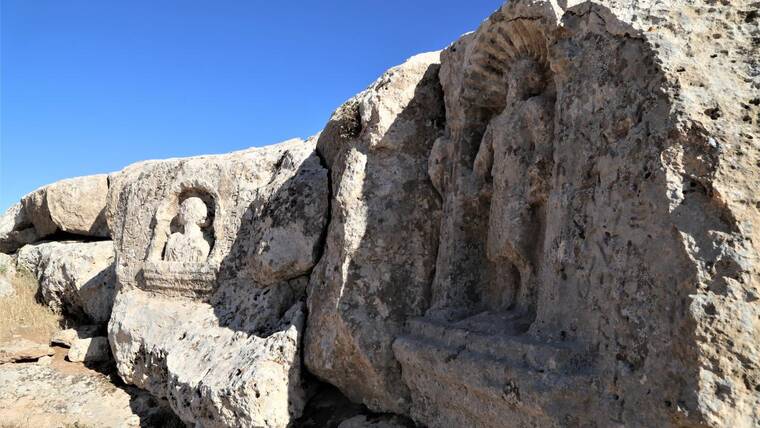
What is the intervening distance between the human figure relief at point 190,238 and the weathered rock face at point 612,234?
9.90ft

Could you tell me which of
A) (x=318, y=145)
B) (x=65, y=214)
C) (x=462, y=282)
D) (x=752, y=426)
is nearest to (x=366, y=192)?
(x=462, y=282)

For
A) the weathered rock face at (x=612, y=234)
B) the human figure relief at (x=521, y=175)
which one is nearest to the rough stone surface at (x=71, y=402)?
the weathered rock face at (x=612, y=234)

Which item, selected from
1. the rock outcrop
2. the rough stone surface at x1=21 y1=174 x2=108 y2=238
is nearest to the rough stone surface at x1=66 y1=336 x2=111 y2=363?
the rock outcrop

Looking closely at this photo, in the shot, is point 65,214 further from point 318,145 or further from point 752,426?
point 752,426

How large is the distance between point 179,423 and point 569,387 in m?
3.80

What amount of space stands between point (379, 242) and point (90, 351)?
4438mm

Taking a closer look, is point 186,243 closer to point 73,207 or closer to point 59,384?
point 59,384

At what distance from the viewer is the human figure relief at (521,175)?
→ 3.36 meters

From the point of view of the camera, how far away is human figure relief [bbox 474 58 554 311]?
336cm

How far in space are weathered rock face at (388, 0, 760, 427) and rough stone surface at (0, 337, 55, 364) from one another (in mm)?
5123

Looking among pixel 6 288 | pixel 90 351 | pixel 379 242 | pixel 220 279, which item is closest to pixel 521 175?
pixel 379 242

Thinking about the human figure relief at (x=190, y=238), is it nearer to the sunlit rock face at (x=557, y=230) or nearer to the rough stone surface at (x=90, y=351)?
the rough stone surface at (x=90, y=351)

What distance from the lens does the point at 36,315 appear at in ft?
26.8

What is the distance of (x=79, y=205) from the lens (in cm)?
972
